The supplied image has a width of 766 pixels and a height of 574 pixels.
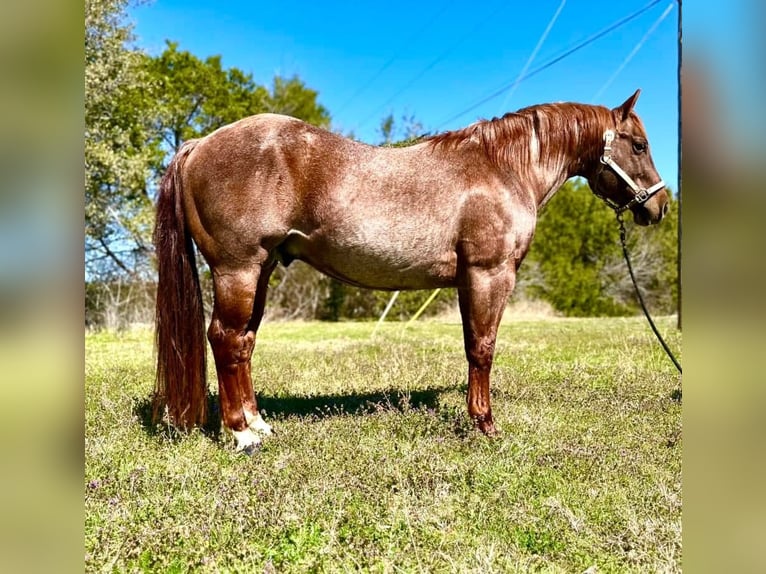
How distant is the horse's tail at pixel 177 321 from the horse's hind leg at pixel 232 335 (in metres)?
0.14

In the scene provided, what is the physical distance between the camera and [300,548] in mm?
2248

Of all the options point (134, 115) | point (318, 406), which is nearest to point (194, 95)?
point (134, 115)

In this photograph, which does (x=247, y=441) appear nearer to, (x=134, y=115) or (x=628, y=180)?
(x=628, y=180)

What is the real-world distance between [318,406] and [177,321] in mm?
1599

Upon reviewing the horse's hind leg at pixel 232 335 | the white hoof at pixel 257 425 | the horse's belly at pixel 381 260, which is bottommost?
the white hoof at pixel 257 425

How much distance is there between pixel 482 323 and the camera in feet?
12.5

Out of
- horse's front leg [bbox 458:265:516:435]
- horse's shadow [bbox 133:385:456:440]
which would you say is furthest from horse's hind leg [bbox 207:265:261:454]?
horse's front leg [bbox 458:265:516:435]

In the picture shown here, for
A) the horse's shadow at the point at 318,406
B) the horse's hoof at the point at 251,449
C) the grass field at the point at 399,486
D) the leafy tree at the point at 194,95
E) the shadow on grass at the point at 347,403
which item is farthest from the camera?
the leafy tree at the point at 194,95

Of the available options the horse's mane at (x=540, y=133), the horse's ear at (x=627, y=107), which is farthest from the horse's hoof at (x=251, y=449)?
the horse's ear at (x=627, y=107)

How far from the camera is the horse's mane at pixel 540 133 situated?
3.94 meters

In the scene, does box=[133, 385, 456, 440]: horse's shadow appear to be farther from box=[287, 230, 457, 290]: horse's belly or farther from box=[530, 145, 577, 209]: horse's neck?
box=[530, 145, 577, 209]: horse's neck

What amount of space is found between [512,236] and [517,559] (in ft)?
7.21

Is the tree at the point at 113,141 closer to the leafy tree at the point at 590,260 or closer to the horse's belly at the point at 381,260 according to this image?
the horse's belly at the point at 381,260
